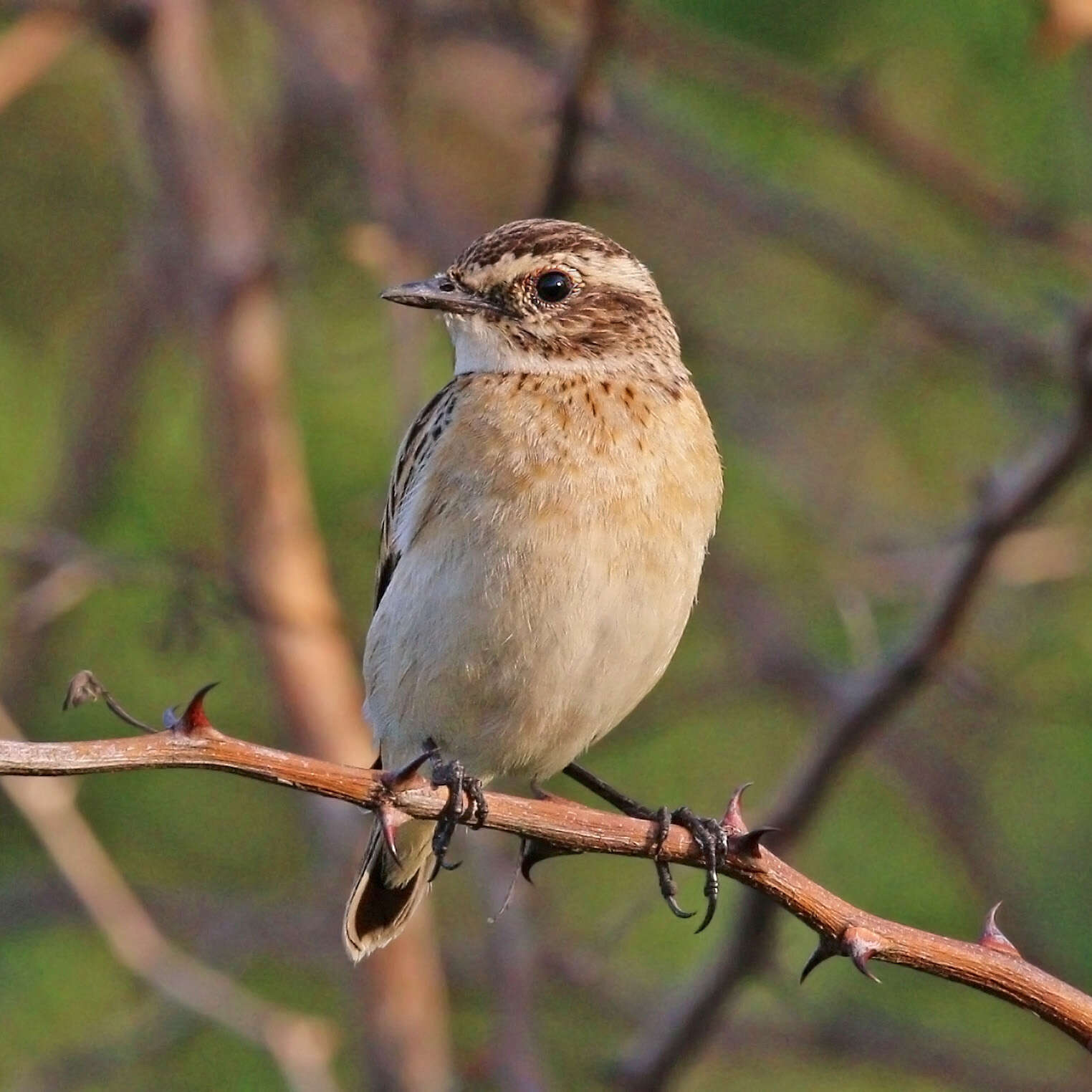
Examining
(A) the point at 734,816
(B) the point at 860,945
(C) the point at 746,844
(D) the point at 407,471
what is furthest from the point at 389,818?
(D) the point at 407,471

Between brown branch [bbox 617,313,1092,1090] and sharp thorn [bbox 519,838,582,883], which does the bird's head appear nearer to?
brown branch [bbox 617,313,1092,1090]

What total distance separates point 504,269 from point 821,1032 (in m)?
3.76

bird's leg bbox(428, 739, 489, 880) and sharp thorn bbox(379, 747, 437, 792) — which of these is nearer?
sharp thorn bbox(379, 747, 437, 792)

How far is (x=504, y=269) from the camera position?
561 cm

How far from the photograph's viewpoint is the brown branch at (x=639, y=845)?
3082 millimetres

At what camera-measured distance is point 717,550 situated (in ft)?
28.5

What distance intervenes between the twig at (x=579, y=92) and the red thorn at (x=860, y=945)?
3328 mm

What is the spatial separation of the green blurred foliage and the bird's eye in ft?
4.53

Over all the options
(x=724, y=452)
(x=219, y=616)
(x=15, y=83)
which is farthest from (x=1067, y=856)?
(x=15, y=83)

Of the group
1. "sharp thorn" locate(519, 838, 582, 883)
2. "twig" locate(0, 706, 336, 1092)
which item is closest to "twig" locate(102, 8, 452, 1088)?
"twig" locate(0, 706, 336, 1092)

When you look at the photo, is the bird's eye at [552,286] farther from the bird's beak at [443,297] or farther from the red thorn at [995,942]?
the red thorn at [995,942]

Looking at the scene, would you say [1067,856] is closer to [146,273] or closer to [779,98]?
[779,98]

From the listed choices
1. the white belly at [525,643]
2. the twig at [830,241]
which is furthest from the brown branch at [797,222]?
the white belly at [525,643]

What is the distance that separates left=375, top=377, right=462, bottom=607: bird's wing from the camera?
17.5 ft
